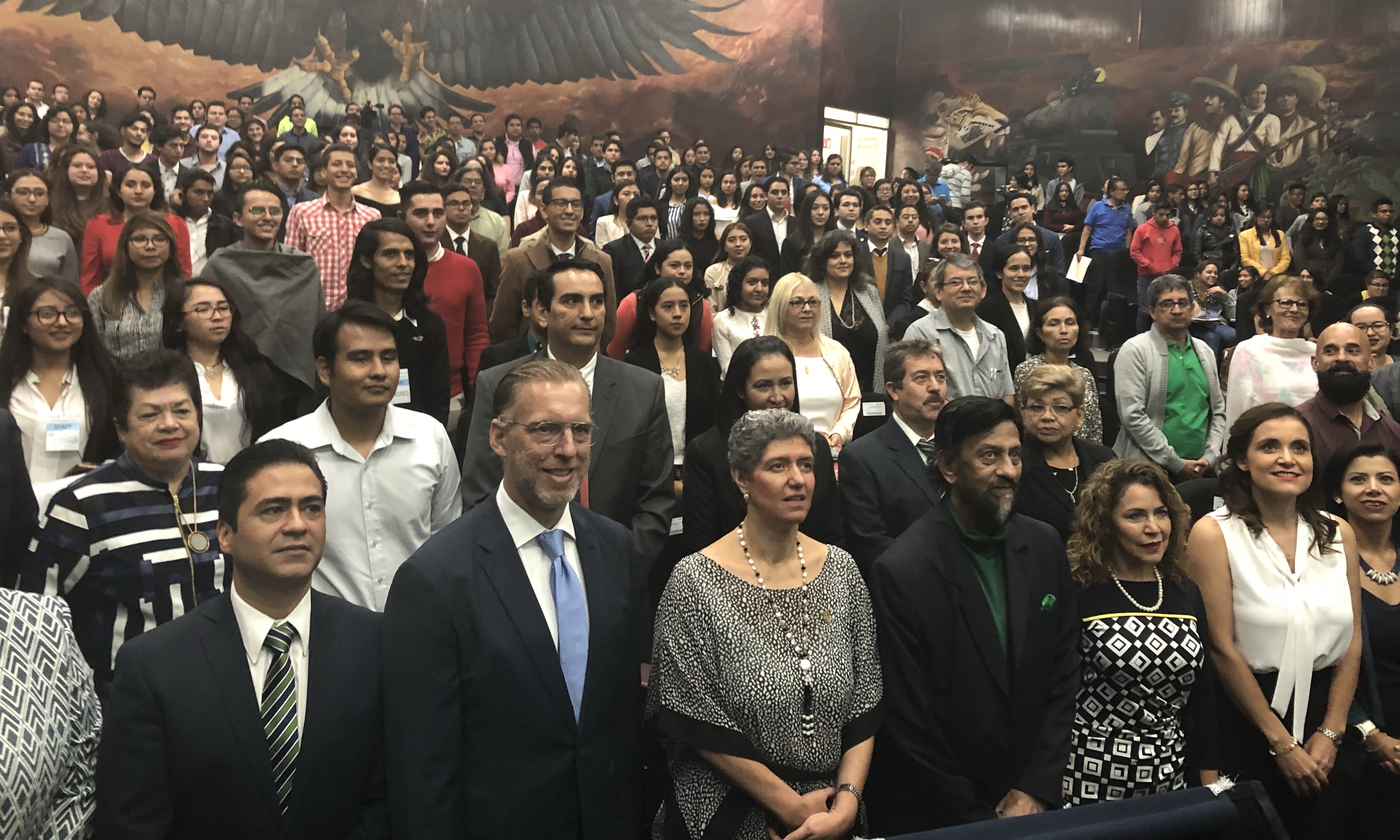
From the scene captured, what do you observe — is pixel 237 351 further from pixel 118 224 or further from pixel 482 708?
pixel 482 708

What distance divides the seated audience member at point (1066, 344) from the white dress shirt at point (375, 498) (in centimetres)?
243

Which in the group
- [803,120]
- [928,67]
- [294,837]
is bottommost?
[294,837]

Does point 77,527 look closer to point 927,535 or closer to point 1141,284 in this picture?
point 927,535

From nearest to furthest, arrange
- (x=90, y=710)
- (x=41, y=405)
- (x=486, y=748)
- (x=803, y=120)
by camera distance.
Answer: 1. (x=90, y=710)
2. (x=486, y=748)
3. (x=41, y=405)
4. (x=803, y=120)

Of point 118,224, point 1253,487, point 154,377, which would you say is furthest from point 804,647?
point 118,224

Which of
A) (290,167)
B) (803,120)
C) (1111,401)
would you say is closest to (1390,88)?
(803,120)

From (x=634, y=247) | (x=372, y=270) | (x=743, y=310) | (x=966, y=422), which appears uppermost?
(x=634, y=247)

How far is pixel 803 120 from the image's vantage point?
18906 mm

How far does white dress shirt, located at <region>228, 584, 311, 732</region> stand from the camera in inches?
79.7

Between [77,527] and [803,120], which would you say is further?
[803,120]

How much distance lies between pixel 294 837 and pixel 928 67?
19.9 meters

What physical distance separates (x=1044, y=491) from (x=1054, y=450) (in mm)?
195

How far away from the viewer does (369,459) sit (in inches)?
111

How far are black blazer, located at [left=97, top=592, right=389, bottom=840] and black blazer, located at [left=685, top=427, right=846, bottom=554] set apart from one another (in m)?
1.48
